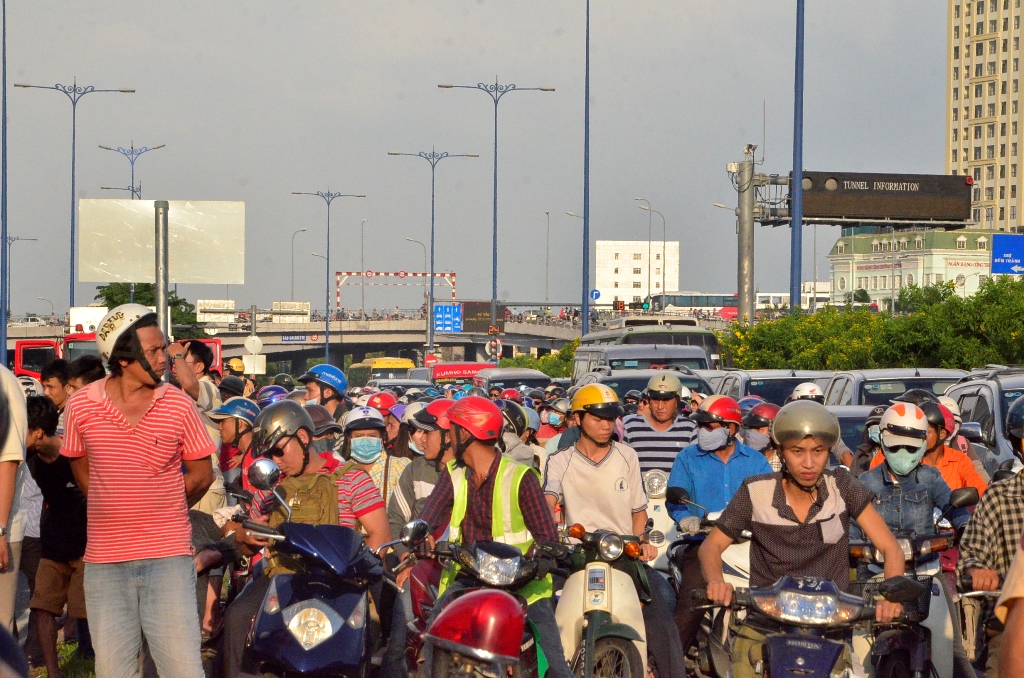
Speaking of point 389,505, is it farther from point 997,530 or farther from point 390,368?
point 390,368

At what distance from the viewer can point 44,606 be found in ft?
25.8

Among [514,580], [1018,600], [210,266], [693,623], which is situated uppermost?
[210,266]

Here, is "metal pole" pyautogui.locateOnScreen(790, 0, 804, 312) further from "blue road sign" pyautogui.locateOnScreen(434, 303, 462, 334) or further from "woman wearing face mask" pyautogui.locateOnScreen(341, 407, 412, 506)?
"blue road sign" pyautogui.locateOnScreen(434, 303, 462, 334)

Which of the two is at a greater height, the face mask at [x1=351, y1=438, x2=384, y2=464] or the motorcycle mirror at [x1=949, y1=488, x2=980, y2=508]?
the motorcycle mirror at [x1=949, y1=488, x2=980, y2=508]

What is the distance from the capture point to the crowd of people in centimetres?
575

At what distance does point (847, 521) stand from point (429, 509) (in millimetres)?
1899

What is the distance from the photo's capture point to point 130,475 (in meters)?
5.73

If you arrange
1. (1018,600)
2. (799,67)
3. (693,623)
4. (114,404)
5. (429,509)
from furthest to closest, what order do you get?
(799,67), (693,623), (429,509), (114,404), (1018,600)

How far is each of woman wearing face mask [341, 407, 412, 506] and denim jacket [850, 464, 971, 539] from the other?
3.75 metres

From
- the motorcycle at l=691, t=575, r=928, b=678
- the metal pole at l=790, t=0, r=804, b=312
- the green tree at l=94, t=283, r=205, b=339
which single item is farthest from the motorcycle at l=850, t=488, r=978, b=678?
the green tree at l=94, t=283, r=205, b=339

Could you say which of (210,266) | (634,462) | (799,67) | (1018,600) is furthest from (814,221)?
(1018,600)

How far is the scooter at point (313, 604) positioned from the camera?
581cm

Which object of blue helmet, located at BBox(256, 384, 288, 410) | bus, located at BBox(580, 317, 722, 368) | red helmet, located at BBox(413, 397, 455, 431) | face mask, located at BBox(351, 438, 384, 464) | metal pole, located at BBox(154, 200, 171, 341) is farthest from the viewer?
bus, located at BBox(580, 317, 722, 368)

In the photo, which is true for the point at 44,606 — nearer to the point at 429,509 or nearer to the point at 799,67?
the point at 429,509
